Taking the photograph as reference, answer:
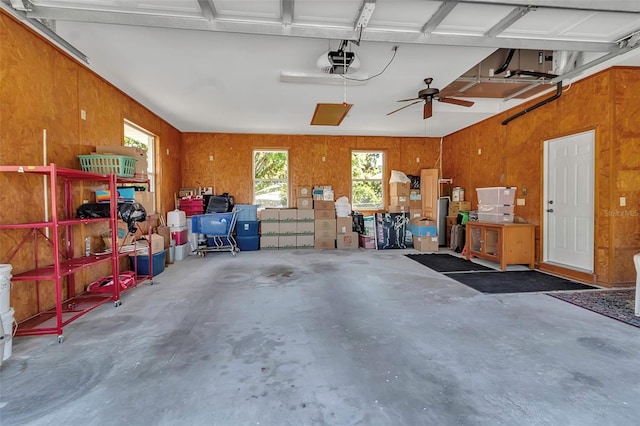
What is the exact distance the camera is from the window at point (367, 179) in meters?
8.03

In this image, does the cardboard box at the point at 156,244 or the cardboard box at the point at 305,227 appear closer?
the cardboard box at the point at 156,244

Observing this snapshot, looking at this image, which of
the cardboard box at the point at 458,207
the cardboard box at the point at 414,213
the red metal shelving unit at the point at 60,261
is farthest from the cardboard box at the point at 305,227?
the red metal shelving unit at the point at 60,261

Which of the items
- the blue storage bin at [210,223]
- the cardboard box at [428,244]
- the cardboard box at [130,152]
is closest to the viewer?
the cardboard box at [130,152]

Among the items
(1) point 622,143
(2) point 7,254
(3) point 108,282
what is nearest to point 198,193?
(3) point 108,282

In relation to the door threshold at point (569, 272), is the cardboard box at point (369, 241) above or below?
above

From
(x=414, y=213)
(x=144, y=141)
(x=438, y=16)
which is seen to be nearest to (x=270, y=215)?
(x=144, y=141)

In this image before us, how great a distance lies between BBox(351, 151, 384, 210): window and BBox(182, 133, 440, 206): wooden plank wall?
195 mm

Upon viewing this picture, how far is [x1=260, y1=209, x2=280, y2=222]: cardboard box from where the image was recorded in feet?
22.9

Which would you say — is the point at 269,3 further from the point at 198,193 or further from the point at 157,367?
the point at 198,193

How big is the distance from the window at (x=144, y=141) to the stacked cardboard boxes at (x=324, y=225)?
3.58 metres

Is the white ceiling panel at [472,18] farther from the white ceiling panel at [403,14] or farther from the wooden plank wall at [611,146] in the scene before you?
the wooden plank wall at [611,146]

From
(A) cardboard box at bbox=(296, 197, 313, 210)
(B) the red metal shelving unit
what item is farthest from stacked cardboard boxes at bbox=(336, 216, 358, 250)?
(B) the red metal shelving unit

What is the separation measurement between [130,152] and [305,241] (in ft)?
13.7

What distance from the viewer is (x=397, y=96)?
492 centimetres
